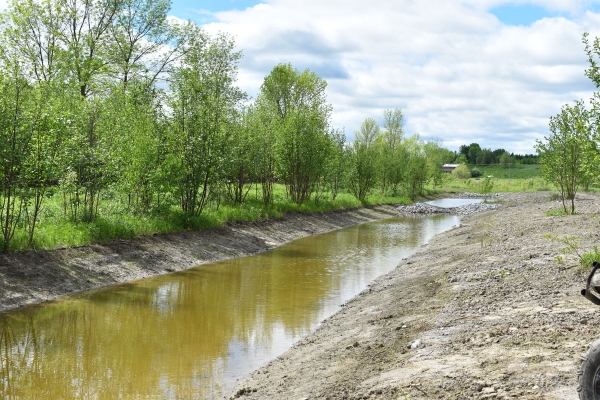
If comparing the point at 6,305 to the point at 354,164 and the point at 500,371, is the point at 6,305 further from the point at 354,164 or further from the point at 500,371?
the point at 354,164

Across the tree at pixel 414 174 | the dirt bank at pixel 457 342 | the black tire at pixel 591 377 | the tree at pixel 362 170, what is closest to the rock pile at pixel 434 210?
the tree at pixel 362 170

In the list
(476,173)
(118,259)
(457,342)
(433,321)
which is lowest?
(118,259)

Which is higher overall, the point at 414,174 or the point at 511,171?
the point at 511,171

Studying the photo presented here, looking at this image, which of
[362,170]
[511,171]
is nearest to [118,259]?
[362,170]

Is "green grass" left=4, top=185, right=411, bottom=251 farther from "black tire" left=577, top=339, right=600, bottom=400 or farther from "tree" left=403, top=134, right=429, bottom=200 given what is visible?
"tree" left=403, top=134, right=429, bottom=200

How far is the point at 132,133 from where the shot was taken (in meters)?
23.0

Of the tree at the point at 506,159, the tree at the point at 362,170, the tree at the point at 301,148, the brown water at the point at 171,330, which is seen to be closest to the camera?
the brown water at the point at 171,330

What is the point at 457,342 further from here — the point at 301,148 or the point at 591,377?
the point at 301,148

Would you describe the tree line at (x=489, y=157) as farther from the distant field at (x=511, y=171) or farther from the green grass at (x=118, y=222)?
the green grass at (x=118, y=222)

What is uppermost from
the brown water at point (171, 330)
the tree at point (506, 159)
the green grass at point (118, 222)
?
the tree at point (506, 159)

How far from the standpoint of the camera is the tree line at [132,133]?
A: 16.4m

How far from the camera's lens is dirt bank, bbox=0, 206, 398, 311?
1502 cm

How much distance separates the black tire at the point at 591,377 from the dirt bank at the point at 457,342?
1.69 ft

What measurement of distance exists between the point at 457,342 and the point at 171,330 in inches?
292
